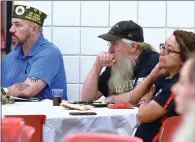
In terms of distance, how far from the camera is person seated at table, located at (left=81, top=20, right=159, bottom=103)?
12.4 ft

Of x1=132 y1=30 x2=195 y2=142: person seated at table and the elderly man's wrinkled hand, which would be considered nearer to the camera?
x1=132 y1=30 x2=195 y2=142: person seated at table

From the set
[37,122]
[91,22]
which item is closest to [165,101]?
[37,122]

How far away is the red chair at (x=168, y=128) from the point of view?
2.51 m

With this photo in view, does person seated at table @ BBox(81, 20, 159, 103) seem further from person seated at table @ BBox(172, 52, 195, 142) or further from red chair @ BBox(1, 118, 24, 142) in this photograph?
person seated at table @ BBox(172, 52, 195, 142)

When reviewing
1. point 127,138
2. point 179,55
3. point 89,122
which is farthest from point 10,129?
point 179,55

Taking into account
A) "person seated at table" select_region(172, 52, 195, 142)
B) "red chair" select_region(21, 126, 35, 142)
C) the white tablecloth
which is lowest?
the white tablecloth

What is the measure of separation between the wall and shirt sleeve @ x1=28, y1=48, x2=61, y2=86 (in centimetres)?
50

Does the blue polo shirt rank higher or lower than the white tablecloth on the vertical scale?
higher

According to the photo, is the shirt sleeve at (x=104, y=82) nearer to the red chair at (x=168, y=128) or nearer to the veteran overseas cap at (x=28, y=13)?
the veteran overseas cap at (x=28, y=13)

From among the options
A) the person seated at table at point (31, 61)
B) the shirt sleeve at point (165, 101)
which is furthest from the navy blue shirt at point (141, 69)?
the shirt sleeve at point (165, 101)

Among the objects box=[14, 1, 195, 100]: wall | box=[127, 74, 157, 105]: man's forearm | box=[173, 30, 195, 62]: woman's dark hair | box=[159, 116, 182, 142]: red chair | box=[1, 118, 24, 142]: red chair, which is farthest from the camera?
box=[14, 1, 195, 100]: wall

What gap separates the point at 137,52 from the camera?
12.9 ft

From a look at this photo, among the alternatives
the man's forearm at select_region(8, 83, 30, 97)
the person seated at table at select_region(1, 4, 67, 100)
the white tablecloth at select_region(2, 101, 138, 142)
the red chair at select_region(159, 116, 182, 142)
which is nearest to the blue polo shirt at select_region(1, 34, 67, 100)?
the person seated at table at select_region(1, 4, 67, 100)

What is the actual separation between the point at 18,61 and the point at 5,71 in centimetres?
16
